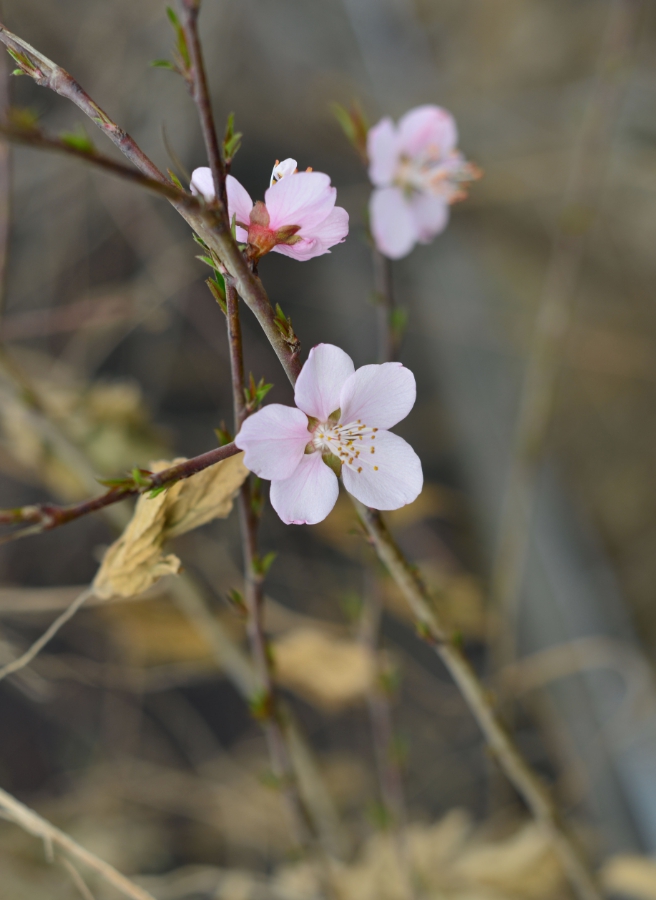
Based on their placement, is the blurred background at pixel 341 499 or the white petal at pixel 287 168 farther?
the blurred background at pixel 341 499

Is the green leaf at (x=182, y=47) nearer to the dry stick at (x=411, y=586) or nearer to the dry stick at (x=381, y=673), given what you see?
the dry stick at (x=411, y=586)

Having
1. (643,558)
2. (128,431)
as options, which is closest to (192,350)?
(128,431)

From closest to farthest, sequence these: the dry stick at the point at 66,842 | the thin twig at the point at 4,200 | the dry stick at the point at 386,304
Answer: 1. the dry stick at the point at 66,842
2. the dry stick at the point at 386,304
3. the thin twig at the point at 4,200

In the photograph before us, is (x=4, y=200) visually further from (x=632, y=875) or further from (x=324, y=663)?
(x=632, y=875)

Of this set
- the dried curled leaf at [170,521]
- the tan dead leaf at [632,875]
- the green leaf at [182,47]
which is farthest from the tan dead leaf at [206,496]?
the tan dead leaf at [632,875]

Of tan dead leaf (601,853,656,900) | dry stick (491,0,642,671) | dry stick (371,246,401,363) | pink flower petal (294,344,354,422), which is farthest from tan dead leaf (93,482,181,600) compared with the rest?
dry stick (491,0,642,671)

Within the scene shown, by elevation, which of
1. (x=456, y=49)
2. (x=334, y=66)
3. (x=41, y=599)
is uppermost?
(x=456, y=49)

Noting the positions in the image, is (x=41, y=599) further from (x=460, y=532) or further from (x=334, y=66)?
(x=334, y=66)
